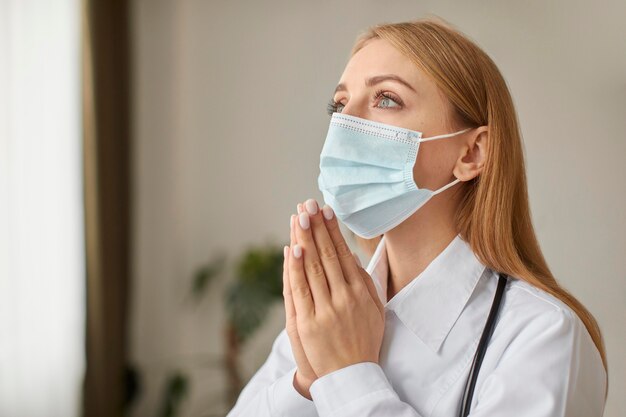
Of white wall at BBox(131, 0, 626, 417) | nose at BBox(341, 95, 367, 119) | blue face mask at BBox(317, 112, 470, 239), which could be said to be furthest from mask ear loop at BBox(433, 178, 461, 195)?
white wall at BBox(131, 0, 626, 417)

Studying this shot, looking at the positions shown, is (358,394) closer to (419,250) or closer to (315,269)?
(315,269)

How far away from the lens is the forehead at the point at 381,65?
1.44 m

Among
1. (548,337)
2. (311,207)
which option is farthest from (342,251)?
(548,337)

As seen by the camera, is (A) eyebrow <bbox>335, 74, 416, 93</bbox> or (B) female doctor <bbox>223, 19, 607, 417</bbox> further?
(A) eyebrow <bbox>335, 74, 416, 93</bbox>

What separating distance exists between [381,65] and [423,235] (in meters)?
0.37

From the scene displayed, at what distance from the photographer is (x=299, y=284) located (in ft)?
4.49

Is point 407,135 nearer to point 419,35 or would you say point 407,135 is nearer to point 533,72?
point 419,35

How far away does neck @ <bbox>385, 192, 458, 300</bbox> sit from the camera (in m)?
1.50

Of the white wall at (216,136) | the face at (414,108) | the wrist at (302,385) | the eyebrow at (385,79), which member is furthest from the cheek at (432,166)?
the white wall at (216,136)

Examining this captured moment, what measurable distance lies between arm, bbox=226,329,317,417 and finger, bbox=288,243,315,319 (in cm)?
19

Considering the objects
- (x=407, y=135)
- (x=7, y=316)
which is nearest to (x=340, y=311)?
(x=407, y=135)

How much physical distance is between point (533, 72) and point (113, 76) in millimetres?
2106

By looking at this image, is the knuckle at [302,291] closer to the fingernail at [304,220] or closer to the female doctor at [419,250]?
the female doctor at [419,250]

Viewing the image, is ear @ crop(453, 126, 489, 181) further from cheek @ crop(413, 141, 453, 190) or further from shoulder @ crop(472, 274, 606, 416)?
shoulder @ crop(472, 274, 606, 416)
